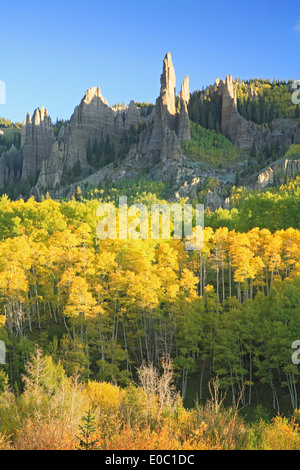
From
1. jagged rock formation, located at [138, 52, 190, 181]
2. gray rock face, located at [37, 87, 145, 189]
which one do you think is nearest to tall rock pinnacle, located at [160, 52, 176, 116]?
jagged rock formation, located at [138, 52, 190, 181]

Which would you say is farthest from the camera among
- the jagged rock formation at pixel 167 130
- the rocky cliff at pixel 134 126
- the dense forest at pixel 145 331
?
the rocky cliff at pixel 134 126

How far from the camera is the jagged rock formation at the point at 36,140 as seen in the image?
598ft

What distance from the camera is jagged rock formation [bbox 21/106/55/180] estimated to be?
182 meters

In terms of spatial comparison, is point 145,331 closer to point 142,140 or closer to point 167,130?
point 167,130

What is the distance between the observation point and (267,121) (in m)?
177

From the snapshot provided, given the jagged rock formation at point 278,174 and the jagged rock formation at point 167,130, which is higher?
the jagged rock formation at point 167,130

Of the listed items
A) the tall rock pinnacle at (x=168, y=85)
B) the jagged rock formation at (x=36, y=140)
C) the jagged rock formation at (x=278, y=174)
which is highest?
the tall rock pinnacle at (x=168, y=85)

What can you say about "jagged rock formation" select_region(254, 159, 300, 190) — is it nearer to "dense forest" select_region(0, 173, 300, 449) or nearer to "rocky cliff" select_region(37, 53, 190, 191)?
"rocky cliff" select_region(37, 53, 190, 191)

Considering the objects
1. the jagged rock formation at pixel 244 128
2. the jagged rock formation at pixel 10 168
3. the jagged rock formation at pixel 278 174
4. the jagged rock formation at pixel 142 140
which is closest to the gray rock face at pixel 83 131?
the jagged rock formation at pixel 142 140

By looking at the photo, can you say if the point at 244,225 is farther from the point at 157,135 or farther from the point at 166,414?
the point at 157,135

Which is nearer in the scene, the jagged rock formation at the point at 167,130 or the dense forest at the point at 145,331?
the dense forest at the point at 145,331

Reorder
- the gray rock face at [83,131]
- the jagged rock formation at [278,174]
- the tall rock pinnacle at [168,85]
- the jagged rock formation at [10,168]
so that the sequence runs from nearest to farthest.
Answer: the jagged rock formation at [278,174], the tall rock pinnacle at [168,85], the gray rock face at [83,131], the jagged rock formation at [10,168]

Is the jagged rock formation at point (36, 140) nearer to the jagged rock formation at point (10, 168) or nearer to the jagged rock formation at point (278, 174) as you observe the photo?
the jagged rock formation at point (10, 168)
